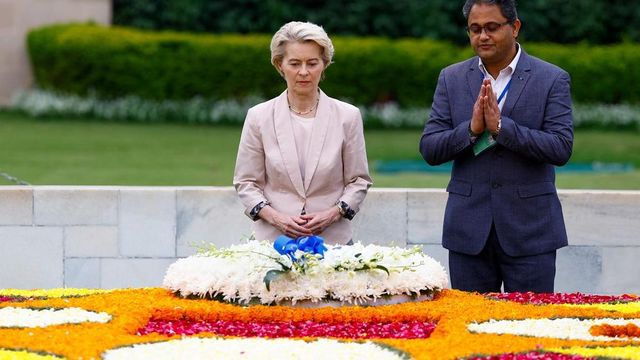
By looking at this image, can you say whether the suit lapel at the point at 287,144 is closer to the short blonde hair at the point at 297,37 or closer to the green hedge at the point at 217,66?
the short blonde hair at the point at 297,37

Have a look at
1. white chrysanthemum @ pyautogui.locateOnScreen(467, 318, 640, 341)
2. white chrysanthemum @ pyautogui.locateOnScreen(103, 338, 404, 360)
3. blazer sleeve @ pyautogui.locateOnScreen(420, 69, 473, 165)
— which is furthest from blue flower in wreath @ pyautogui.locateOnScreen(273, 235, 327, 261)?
blazer sleeve @ pyautogui.locateOnScreen(420, 69, 473, 165)

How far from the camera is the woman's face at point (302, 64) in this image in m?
5.39

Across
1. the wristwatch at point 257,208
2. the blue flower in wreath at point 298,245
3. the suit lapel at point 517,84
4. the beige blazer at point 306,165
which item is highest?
the suit lapel at point 517,84

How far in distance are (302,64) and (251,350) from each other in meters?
1.54

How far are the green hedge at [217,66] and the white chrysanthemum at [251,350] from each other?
13596mm

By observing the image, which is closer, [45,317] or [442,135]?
[45,317]

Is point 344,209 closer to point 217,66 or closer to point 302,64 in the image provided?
point 302,64

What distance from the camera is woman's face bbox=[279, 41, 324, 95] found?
5395 mm

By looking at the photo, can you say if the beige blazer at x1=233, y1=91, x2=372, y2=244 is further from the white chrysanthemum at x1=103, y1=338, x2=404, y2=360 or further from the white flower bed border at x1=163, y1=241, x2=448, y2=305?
the white chrysanthemum at x1=103, y1=338, x2=404, y2=360

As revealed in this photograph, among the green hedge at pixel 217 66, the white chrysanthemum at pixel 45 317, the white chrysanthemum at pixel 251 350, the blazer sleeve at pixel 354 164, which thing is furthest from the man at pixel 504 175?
the green hedge at pixel 217 66

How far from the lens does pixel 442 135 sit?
5.62 metres

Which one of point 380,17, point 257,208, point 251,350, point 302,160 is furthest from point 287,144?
point 380,17

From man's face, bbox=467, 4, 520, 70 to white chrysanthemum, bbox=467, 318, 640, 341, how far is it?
132 centimetres

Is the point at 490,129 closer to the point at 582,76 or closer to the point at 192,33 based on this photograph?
the point at 582,76
